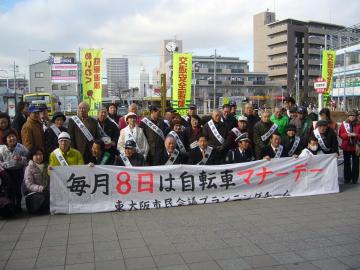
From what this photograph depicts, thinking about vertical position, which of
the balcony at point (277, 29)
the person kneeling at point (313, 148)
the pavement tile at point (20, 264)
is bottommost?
the pavement tile at point (20, 264)

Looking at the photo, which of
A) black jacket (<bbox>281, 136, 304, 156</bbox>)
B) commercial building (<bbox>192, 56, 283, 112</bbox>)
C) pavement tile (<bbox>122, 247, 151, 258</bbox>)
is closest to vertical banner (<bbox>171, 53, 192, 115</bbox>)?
black jacket (<bbox>281, 136, 304, 156</bbox>)

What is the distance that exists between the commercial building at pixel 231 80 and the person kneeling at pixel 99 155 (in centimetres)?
6988

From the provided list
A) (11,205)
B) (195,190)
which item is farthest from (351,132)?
(11,205)

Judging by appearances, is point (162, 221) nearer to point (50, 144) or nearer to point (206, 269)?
point (206, 269)

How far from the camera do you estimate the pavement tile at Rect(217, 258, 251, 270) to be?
13.4 ft

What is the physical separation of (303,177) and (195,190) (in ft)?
7.18

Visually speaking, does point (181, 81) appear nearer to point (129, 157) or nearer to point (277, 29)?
point (129, 157)

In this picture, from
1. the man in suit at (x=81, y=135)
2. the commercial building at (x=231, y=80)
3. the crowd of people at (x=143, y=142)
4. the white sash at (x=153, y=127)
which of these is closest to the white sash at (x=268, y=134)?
the crowd of people at (x=143, y=142)

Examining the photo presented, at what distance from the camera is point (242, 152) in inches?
290

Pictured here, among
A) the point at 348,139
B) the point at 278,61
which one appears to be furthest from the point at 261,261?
the point at 278,61

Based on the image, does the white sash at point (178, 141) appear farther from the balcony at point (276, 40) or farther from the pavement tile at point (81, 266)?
the balcony at point (276, 40)

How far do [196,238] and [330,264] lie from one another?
165cm

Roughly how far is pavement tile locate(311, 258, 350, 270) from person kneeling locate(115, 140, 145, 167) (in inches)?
141

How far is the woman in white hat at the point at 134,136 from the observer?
725cm
